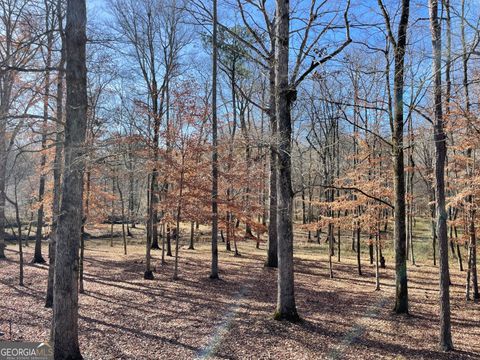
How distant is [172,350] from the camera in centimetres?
605

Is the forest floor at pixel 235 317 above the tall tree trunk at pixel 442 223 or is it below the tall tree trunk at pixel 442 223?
below

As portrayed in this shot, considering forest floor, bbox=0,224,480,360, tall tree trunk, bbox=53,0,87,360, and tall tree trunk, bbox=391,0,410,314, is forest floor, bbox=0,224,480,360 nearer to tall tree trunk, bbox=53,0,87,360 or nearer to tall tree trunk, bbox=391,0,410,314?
tall tree trunk, bbox=391,0,410,314

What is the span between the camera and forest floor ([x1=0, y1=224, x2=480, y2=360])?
6184 millimetres

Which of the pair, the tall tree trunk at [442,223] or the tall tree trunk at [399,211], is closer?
the tall tree trunk at [442,223]

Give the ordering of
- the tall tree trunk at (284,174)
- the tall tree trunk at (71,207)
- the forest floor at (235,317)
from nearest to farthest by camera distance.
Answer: the tall tree trunk at (71,207), the forest floor at (235,317), the tall tree trunk at (284,174)

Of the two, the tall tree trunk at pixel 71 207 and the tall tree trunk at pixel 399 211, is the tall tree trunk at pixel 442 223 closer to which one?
the tall tree trunk at pixel 399 211

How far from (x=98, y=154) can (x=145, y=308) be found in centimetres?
479

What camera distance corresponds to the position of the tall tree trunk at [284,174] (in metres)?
7.28

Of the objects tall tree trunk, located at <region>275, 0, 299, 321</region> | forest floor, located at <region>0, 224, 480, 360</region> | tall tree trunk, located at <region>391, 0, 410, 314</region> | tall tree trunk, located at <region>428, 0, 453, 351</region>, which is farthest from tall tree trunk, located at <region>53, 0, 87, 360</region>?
tall tree trunk, located at <region>391, 0, 410, 314</region>

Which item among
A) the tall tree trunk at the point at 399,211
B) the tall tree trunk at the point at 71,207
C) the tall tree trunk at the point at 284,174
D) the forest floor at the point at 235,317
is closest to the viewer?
the tall tree trunk at the point at 71,207

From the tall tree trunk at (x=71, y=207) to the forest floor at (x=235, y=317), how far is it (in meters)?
0.79

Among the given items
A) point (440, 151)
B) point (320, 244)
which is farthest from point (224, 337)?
point (320, 244)

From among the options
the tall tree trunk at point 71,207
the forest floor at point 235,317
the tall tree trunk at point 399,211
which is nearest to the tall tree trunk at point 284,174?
the forest floor at point 235,317

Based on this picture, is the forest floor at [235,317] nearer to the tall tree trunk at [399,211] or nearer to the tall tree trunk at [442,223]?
the tall tree trunk at [442,223]
